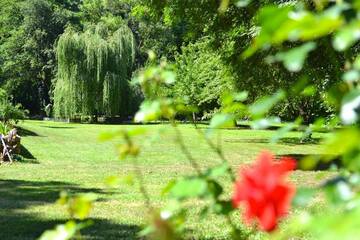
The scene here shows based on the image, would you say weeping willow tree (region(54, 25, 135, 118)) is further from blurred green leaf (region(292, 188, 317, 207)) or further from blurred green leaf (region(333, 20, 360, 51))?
blurred green leaf (region(333, 20, 360, 51))

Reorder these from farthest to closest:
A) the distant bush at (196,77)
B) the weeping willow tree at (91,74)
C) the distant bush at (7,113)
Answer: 1. the weeping willow tree at (91,74)
2. the distant bush at (196,77)
3. the distant bush at (7,113)

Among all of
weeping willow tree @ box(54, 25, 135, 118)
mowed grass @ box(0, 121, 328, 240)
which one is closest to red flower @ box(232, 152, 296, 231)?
mowed grass @ box(0, 121, 328, 240)

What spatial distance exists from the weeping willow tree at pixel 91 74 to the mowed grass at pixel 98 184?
526 inches

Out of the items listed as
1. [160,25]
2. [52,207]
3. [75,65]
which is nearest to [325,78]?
[52,207]

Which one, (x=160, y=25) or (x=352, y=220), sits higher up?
(x=160, y=25)

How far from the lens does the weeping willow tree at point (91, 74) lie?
34.6 m

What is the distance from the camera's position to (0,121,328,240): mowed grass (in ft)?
20.9

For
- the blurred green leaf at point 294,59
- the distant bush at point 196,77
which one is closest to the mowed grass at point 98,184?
the blurred green leaf at point 294,59

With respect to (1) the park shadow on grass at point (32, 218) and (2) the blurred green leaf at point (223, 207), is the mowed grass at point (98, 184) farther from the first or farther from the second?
(2) the blurred green leaf at point (223, 207)

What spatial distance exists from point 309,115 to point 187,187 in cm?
3040

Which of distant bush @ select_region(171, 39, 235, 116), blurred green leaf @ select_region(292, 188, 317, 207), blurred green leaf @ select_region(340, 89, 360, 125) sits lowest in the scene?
blurred green leaf @ select_region(292, 188, 317, 207)

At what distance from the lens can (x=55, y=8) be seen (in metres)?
54.3

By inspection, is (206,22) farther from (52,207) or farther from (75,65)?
(75,65)

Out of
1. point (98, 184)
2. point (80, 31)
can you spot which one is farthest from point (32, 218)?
point (80, 31)
